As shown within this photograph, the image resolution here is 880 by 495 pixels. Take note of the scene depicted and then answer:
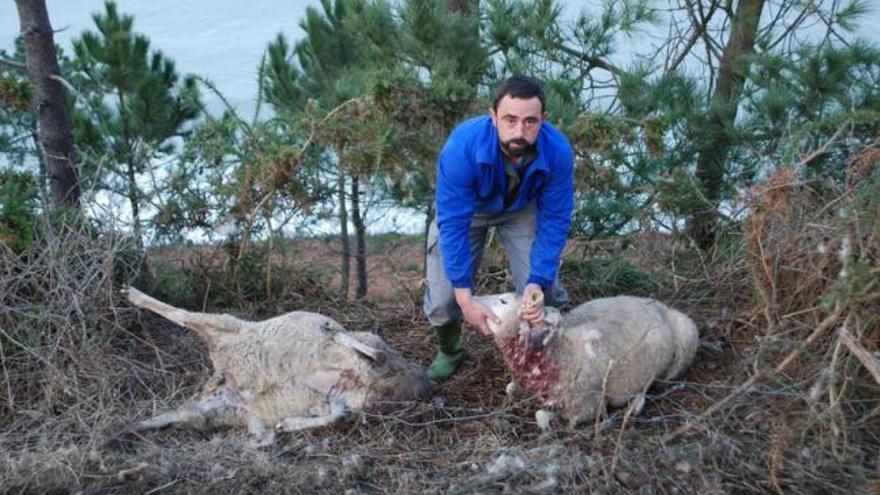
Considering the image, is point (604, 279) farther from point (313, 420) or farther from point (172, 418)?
point (172, 418)

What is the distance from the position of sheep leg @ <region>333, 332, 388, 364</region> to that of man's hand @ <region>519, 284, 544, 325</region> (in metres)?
0.66

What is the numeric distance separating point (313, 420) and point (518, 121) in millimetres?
1482

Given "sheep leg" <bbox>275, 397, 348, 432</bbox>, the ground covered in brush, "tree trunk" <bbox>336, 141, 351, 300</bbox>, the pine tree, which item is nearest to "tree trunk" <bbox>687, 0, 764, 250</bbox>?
the ground covered in brush

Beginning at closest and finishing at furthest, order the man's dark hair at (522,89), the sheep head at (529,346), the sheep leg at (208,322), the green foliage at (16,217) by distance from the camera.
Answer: the man's dark hair at (522,89) → the sheep head at (529,346) → the sheep leg at (208,322) → the green foliage at (16,217)

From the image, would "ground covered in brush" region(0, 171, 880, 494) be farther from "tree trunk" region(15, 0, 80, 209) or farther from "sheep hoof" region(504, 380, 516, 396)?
"tree trunk" region(15, 0, 80, 209)

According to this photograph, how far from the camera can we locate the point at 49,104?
18.2 feet

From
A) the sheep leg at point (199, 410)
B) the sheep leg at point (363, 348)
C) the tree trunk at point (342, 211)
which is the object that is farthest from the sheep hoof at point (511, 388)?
the tree trunk at point (342, 211)

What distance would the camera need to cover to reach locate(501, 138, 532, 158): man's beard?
3918 millimetres

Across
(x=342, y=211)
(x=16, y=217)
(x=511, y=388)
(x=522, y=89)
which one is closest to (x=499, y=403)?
(x=511, y=388)

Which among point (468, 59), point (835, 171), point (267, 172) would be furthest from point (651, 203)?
point (267, 172)

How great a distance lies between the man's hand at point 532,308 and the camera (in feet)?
12.7

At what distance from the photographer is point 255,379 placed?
4152 mm

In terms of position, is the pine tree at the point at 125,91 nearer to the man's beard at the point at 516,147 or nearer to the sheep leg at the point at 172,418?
the sheep leg at the point at 172,418

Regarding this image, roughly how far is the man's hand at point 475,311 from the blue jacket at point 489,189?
0.17 feet
